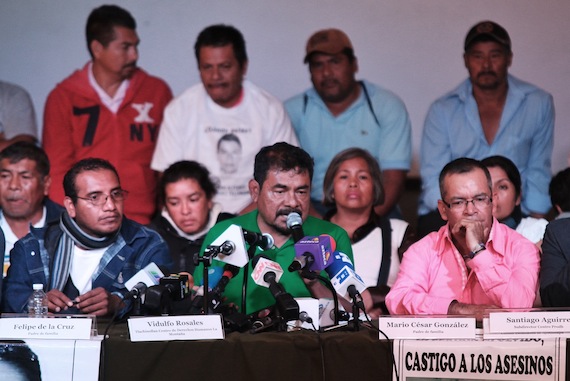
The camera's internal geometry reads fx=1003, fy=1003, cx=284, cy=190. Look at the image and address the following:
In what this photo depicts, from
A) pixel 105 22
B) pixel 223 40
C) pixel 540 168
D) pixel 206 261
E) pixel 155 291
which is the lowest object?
pixel 155 291

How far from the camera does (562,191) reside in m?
4.89

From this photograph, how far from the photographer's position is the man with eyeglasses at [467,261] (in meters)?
3.88

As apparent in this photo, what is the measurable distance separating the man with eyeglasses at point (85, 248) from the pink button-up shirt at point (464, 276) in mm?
1204

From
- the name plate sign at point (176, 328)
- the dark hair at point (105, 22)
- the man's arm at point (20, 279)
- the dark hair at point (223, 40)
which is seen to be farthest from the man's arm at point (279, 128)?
the name plate sign at point (176, 328)

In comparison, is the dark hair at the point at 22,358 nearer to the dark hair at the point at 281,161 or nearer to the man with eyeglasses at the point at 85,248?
the man with eyeglasses at the point at 85,248

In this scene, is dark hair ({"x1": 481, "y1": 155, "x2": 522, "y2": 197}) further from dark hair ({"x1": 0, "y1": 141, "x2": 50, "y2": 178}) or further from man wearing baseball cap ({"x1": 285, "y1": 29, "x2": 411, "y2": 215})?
dark hair ({"x1": 0, "y1": 141, "x2": 50, "y2": 178})

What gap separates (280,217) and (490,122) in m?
2.24

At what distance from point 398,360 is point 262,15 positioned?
347 centimetres

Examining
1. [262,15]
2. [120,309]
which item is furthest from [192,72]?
[120,309]

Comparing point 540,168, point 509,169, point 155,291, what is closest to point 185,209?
point 509,169

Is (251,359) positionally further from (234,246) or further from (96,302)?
(96,302)

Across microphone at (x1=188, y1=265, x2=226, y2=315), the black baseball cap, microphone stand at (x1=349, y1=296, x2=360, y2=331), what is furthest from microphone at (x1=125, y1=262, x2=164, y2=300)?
the black baseball cap

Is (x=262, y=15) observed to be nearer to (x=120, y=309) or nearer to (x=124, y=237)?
(x=124, y=237)

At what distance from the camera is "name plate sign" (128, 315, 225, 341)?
352cm
